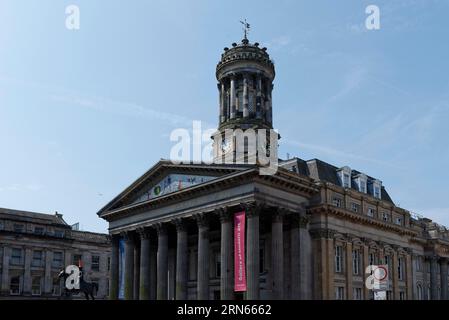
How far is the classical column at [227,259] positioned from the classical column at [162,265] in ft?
28.3

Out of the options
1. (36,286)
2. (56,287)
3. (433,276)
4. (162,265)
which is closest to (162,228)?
(162,265)

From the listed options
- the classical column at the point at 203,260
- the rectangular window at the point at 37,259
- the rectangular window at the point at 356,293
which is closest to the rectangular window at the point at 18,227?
the rectangular window at the point at 37,259

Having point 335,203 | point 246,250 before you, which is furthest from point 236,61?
point 246,250

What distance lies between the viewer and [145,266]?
58.8m

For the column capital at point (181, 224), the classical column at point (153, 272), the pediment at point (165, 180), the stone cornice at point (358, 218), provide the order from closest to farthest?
the pediment at point (165, 180)
the stone cornice at point (358, 218)
the column capital at point (181, 224)
the classical column at point (153, 272)

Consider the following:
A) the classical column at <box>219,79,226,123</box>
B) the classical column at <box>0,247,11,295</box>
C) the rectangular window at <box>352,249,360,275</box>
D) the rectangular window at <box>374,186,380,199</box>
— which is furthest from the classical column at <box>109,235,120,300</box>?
the rectangular window at <box>374,186,380,199</box>

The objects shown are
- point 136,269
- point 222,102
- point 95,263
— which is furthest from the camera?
point 95,263

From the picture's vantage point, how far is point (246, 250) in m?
47.8

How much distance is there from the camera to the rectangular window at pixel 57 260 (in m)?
84.9

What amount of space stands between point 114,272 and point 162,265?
34.1ft

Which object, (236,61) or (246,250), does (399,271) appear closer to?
(246,250)

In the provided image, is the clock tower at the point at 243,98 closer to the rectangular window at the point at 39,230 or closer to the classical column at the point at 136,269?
the classical column at the point at 136,269

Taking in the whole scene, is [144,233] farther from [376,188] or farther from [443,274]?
[443,274]
